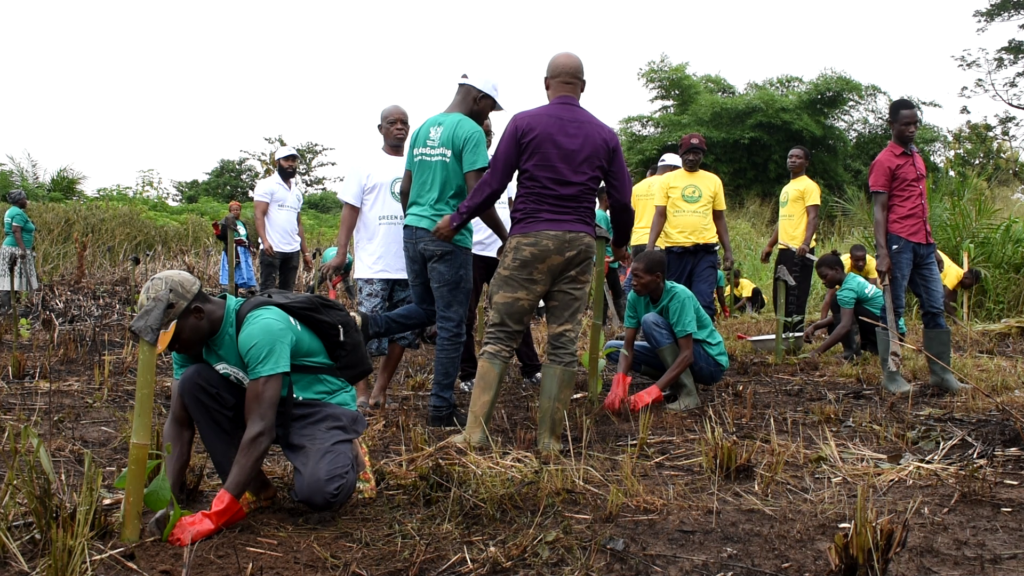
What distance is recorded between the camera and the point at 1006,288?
9.73m

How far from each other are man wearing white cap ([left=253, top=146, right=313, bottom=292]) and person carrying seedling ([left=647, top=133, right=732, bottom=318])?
3.64m

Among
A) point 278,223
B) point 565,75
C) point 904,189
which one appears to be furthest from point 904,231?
point 278,223

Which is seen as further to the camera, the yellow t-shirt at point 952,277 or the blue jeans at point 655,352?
the yellow t-shirt at point 952,277

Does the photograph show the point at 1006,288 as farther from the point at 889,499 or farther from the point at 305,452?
the point at 305,452

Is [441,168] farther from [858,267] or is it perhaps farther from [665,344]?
[858,267]

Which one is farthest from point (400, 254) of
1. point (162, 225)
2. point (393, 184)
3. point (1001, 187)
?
point (1001, 187)

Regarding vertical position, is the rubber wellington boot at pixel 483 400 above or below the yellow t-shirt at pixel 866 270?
below

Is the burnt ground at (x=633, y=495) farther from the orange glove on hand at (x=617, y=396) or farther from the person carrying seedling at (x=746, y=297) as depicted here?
the person carrying seedling at (x=746, y=297)

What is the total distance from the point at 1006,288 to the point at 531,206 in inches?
314

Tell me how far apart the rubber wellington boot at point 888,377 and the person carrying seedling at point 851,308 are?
104 centimetres

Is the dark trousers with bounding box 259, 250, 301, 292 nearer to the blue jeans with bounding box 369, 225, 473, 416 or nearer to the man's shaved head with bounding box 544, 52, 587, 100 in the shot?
the blue jeans with bounding box 369, 225, 473, 416

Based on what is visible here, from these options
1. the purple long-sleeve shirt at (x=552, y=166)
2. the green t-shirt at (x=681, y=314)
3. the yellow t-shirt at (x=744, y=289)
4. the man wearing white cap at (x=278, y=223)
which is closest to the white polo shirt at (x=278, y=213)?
the man wearing white cap at (x=278, y=223)

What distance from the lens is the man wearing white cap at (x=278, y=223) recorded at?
812 cm

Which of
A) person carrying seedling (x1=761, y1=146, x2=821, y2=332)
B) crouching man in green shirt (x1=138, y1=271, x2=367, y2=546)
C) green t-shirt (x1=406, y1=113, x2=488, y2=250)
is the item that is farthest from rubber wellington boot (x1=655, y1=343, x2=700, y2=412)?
person carrying seedling (x1=761, y1=146, x2=821, y2=332)
